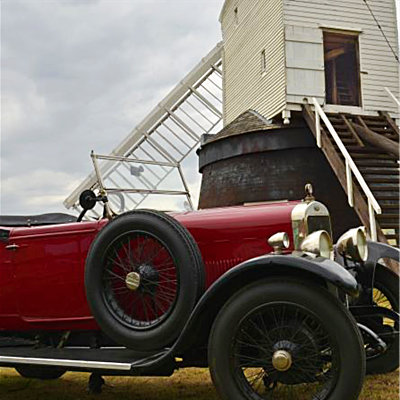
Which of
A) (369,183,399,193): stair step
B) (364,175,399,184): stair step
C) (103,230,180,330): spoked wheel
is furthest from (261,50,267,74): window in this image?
(103,230,180,330): spoked wheel

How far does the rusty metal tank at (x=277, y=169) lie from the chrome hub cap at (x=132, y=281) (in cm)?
811

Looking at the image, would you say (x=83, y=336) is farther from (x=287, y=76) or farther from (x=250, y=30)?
(x=250, y=30)

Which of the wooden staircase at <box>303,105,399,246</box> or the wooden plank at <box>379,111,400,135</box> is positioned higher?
the wooden plank at <box>379,111,400,135</box>

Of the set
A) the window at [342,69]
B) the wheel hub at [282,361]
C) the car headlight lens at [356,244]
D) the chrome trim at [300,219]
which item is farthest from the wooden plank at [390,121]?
the wheel hub at [282,361]

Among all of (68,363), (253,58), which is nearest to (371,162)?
(253,58)

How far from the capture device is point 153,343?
124 inches

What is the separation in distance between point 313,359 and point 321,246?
65 centimetres

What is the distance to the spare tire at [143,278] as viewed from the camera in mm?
3117

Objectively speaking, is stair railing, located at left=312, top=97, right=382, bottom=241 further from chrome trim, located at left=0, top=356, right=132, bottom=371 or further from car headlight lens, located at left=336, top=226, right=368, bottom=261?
chrome trim, located at left=0, top=356, right=132, bottom=371

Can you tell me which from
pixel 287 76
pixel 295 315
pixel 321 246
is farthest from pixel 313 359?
pixel 287 76

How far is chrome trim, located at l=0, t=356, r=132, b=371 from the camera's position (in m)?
3.03

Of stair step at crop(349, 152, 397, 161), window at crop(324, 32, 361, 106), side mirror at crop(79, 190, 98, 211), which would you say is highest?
window at crop(324, 32, 361, 106)

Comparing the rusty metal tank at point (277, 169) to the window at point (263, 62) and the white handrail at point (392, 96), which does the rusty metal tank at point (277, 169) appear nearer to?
the window at point (263, 62)

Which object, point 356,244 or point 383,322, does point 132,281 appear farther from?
point 383,322
